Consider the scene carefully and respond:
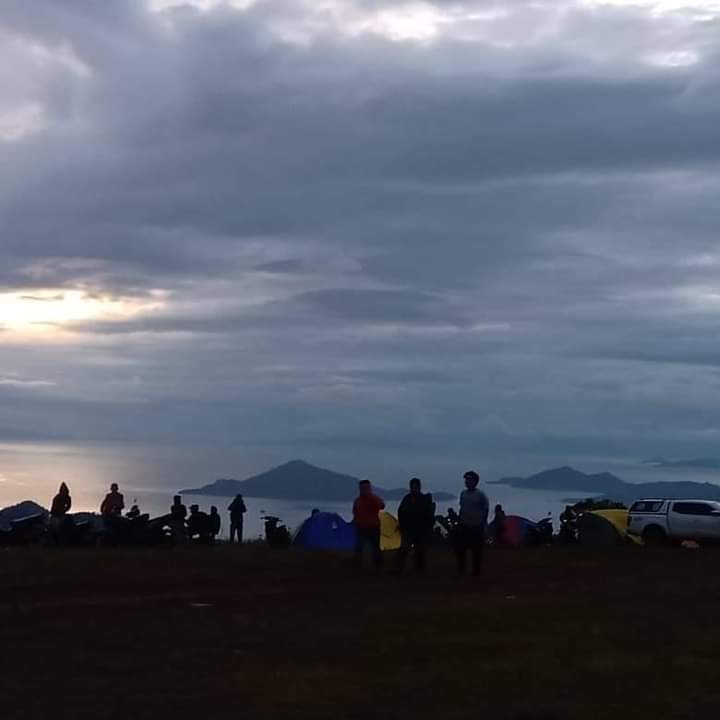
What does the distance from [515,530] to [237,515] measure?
7.14 m

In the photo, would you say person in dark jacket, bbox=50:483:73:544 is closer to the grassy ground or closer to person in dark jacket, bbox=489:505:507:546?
the grassy ground

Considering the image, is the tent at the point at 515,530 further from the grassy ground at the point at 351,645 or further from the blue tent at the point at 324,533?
the grassy ground at the point at 351,645

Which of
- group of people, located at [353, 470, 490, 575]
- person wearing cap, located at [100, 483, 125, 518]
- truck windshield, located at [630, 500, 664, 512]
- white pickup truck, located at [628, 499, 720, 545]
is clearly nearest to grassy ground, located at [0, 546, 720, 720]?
group of people, located at [353, 470, 490, 575]

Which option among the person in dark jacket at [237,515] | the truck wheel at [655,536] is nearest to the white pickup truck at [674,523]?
the truck wheel at [655,536]

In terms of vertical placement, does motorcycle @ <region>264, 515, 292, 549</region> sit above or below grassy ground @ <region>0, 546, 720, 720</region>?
above

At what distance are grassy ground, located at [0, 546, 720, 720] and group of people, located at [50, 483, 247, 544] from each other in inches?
339

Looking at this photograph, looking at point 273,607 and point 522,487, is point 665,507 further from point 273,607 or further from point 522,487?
point 522,487

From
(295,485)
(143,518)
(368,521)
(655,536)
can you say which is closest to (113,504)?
(143,518)

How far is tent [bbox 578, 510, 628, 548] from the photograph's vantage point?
4056 cm

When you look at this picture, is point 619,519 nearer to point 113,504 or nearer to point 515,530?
point 515,530

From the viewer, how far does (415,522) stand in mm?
26922

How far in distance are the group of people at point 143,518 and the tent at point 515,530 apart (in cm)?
724

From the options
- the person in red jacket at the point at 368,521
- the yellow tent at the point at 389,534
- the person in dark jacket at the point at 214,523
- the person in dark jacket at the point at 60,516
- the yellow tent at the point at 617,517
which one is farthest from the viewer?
the yellow tent at the point at 617,517

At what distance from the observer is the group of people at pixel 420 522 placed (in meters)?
25.3
